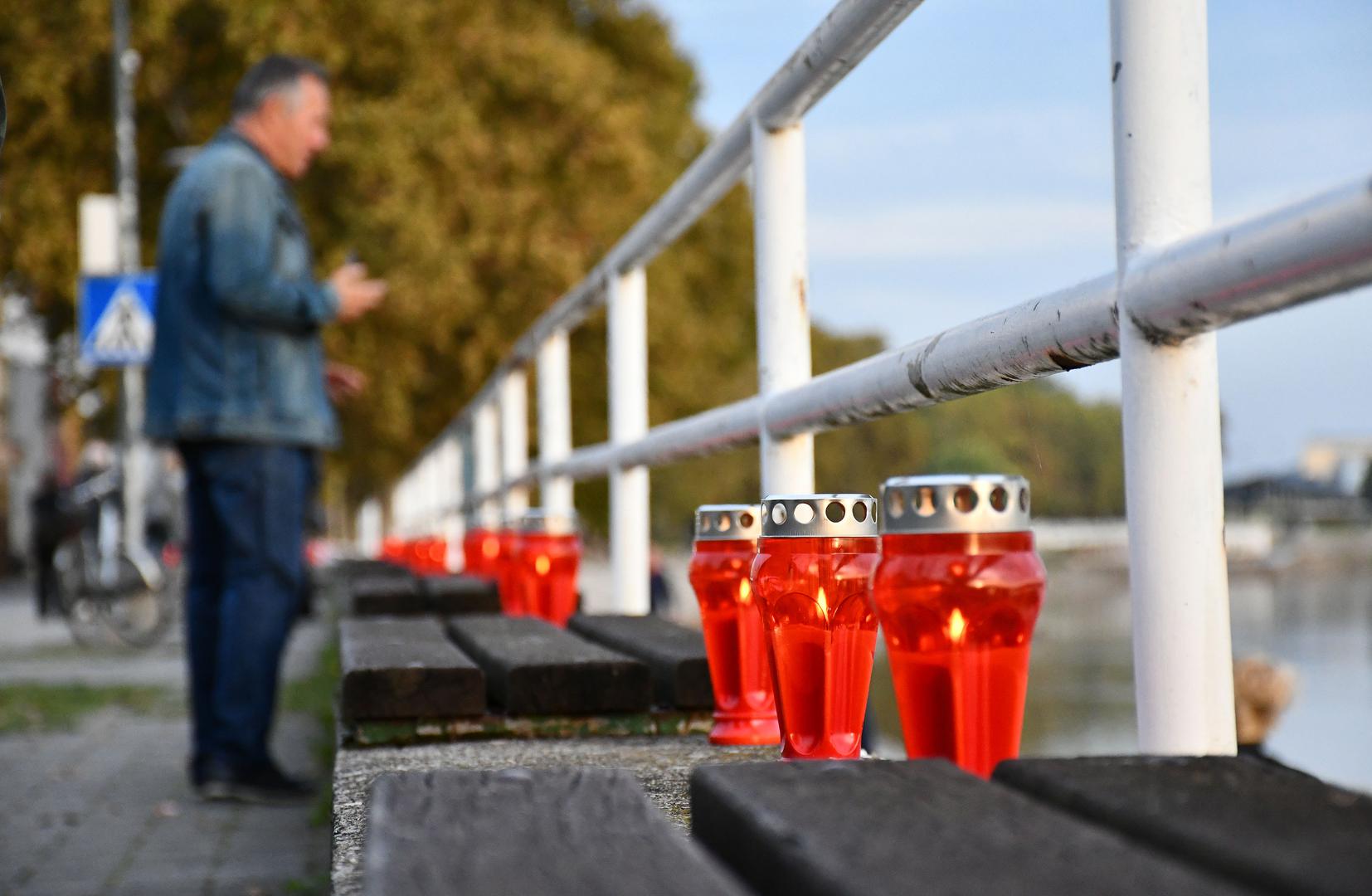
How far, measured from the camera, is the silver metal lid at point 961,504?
1361 mm

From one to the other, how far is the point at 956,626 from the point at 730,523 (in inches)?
32.9

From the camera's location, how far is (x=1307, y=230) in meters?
1.17

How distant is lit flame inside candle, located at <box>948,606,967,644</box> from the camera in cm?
138

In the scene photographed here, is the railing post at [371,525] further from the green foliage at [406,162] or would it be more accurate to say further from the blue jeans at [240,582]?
the blue jeans at [240,582]

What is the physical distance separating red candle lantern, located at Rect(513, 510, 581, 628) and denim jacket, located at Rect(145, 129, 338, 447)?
115cm

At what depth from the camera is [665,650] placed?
2502 mm

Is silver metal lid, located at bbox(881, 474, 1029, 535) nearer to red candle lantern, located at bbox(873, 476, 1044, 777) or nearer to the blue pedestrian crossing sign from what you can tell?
red candle lantern, located at bbox(873, 476, 1044, 777)

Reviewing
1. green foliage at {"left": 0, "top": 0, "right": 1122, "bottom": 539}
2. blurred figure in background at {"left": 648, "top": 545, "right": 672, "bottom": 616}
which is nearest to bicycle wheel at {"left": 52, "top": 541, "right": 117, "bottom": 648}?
green foliage at {"left": 0, "top": 0, "right": 1122, "bottom": 539}

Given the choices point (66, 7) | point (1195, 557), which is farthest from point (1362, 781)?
point (1195, 557)

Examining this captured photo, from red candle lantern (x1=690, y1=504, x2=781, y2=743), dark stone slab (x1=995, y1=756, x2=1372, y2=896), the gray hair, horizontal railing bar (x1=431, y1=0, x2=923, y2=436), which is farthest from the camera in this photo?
the gray hair

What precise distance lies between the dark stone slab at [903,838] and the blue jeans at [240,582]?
3.71m

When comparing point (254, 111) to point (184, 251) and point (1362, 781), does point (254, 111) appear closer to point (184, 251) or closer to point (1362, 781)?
point (184, 251)

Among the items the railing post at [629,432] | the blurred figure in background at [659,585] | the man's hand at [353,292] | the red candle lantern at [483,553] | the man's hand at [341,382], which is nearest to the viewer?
the railing post at [629,432]

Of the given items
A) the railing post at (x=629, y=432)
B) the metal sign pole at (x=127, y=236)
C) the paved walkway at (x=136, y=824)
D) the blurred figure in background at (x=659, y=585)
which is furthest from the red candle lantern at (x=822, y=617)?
the blurred figure in background at (x=659, y=585)
